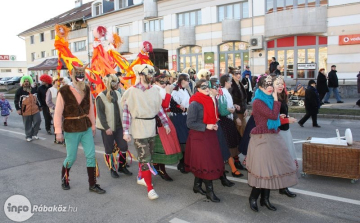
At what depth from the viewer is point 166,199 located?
4840 mm

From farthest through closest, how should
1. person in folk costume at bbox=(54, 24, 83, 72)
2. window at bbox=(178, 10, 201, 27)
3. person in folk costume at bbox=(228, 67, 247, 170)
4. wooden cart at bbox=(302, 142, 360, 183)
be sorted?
window at bbox=(178, 10, 201, 27) < person in folk costume at bbox=(54, 24, 83, 72) < person in folk costume at bbox=(228, 67, 247, 170) < wooden cart at bbox=(302, 142, 360, 183)

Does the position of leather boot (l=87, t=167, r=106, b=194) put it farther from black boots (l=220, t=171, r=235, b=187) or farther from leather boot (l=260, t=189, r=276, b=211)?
leather boot (l=260, t=189, r=276, b=211)

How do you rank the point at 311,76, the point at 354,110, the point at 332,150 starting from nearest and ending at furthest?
the point at 332,150 → the point at 354,110 → the point at 311,76

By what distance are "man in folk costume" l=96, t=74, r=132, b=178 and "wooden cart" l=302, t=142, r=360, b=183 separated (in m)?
3.24

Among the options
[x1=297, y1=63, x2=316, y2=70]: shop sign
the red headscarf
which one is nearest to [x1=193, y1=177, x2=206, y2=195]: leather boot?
the red headscarf

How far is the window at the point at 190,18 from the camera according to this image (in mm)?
26250

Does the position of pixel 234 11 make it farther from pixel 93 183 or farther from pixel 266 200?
pixel 266 200

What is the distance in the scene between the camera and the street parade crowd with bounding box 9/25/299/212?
165 inches

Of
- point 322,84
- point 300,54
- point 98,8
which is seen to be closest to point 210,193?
point 322,84

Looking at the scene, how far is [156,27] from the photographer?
29.8 m

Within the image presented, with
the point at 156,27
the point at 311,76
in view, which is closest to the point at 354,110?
the point at 311,76

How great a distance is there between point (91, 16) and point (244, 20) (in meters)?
21.9

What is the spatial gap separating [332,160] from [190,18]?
23.1m

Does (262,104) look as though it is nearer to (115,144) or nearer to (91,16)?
(115,144)
